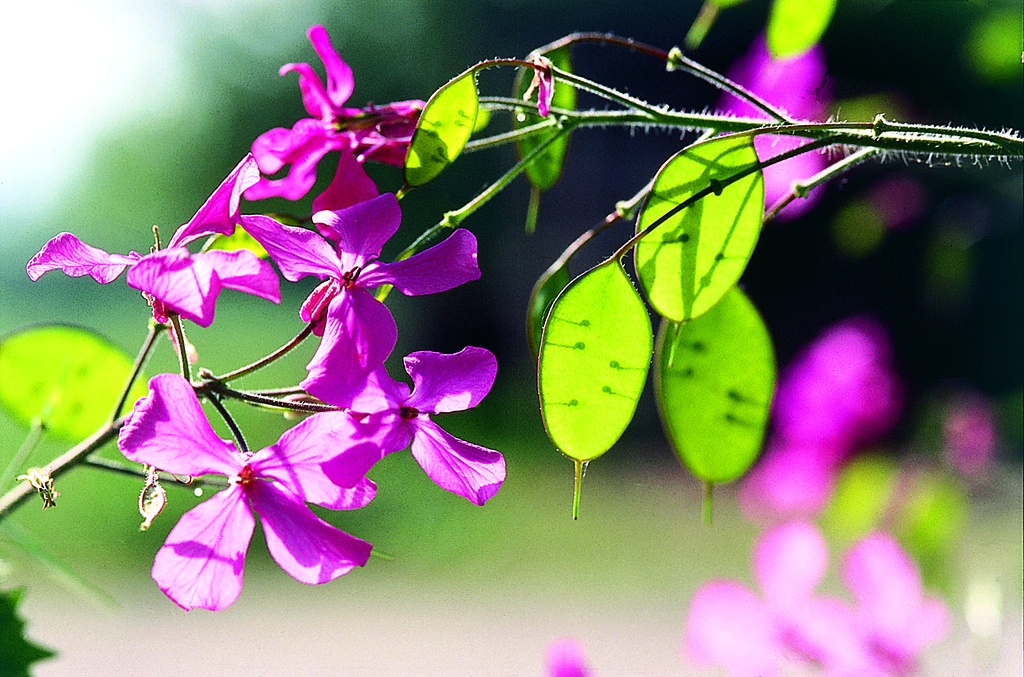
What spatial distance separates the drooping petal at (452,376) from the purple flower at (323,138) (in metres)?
0.06

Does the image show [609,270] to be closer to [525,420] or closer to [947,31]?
[525,420]

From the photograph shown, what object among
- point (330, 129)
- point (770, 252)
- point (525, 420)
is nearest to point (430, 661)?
point (525, 420)

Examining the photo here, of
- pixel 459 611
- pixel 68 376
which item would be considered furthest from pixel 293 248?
pixel 459 611

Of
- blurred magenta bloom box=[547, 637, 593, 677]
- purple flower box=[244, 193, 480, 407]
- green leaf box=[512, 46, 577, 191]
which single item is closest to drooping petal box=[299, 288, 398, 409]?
purple flower box=[244, 193, 480, 407]

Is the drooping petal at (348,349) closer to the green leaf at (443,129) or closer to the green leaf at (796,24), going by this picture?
the green leaf at (443,129)

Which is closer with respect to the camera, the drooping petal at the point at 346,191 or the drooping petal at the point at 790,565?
the drooping petal at the point at 346,191

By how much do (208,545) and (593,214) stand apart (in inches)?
149

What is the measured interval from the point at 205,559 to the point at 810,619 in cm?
33

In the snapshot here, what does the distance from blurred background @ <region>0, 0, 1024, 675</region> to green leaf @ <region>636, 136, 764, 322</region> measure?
0.46m

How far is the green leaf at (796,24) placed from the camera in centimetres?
30

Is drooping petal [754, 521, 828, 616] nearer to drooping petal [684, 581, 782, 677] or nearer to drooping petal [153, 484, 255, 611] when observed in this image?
drooping petal [684, 581, 782, 677]

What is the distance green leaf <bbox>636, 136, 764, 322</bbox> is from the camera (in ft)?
0.72

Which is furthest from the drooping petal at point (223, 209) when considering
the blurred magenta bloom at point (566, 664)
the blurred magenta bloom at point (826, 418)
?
the blurred magenta bloom at point (826, 418)

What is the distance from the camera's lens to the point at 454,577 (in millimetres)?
2963
